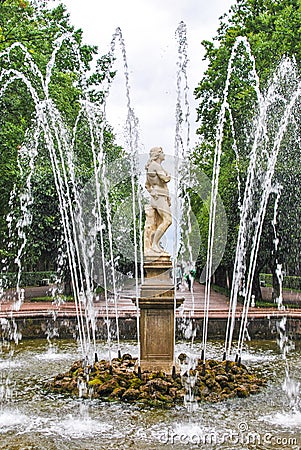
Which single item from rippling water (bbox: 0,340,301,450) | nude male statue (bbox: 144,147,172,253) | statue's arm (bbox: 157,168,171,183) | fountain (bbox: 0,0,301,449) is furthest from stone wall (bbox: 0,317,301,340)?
statue's arm (bbox: 157,168,171,183)

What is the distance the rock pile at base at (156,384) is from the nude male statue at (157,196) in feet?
6.44

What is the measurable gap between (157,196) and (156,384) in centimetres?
295

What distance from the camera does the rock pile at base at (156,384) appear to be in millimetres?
7582

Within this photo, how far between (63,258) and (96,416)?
18.5 m

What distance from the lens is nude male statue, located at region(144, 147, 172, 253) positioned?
9055mm

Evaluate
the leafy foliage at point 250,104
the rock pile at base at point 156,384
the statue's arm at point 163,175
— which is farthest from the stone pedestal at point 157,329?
the leafy foliage at point 250,104

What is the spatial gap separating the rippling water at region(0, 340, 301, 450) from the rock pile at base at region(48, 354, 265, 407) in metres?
0.22

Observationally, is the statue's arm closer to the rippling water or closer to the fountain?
the fountain

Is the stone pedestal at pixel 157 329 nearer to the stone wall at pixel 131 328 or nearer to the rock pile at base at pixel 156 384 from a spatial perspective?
the rock pile at base at pixel 156 384

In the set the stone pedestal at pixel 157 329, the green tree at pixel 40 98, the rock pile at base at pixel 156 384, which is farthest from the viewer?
the green tree at pixel 40 98

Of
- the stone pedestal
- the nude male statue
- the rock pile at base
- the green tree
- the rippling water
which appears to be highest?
the green tree

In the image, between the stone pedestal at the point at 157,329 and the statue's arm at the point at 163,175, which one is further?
the statue's arm at the point at 163,175

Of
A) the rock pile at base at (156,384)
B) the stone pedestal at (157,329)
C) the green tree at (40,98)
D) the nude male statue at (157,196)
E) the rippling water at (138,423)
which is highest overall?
the green tree at (40,98)

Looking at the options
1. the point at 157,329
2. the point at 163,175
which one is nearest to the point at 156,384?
the point at 157,329
